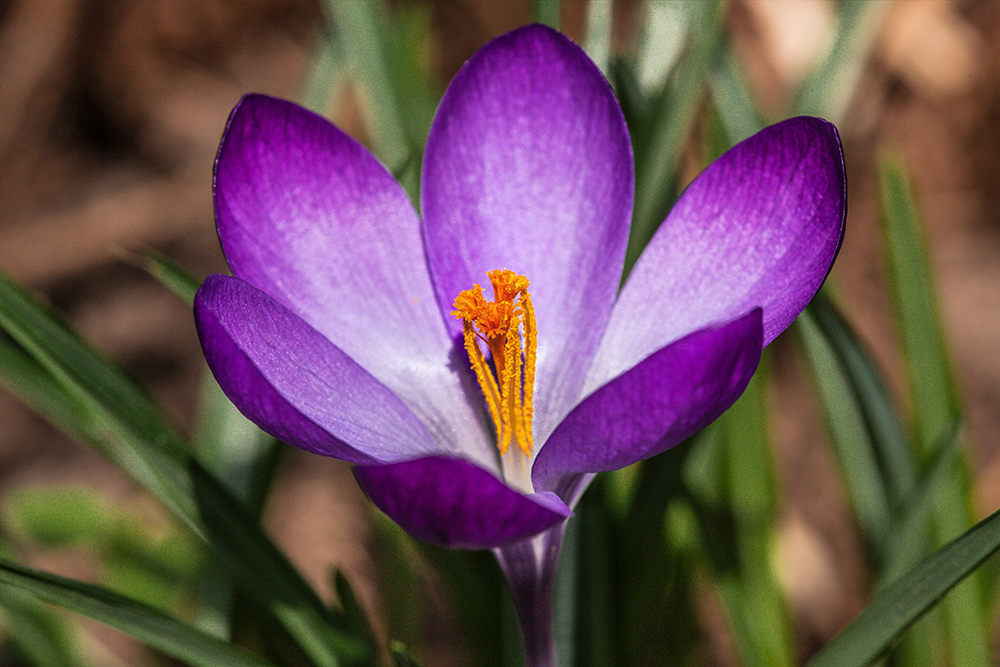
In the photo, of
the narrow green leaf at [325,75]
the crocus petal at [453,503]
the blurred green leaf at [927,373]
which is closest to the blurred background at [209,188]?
the narrow green leaf at [325,75]

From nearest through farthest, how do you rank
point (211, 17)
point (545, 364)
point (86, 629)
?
point (545, 364), point (86, 629), point (211, 17)

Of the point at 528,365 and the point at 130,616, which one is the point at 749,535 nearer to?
the point at 528,365

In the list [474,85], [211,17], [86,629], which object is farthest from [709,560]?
[211,17]

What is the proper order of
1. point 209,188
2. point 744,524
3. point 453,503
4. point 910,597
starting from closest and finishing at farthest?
point 453,503, point 910,597, point 744,524, point 209,188

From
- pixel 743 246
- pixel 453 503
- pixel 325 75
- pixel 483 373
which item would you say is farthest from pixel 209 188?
pixel 453 503

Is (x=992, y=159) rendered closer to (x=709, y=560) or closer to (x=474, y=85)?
(x=709, y=560)

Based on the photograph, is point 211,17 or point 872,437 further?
point 211,17

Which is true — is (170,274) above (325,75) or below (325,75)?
below
